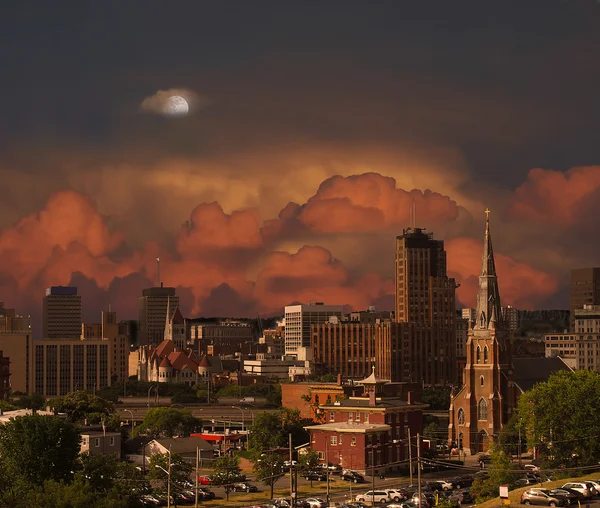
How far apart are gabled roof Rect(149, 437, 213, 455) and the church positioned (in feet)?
129

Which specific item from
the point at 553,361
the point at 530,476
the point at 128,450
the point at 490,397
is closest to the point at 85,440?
the point at 128,450


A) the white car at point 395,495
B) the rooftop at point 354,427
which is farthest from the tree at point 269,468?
the rooftop at point 354,427

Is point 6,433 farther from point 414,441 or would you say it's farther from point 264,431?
point 414,441

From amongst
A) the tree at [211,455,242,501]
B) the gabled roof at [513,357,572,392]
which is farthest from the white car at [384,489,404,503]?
the gabled roof at [513,357,572,392]

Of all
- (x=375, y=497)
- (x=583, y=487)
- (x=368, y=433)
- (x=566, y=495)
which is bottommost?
(x=375, y=497)

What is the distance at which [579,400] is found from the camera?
120500mm

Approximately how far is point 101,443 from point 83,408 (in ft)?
73.6

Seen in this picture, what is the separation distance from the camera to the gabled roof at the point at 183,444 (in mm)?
138925

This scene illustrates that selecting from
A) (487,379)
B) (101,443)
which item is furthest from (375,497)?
(487,379)

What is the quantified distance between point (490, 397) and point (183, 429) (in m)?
45.8

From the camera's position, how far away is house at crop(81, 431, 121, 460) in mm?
130875

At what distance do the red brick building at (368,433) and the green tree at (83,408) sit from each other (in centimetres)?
3227

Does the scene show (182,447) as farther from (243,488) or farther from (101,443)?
(243,488)

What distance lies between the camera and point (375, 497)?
10469cm
